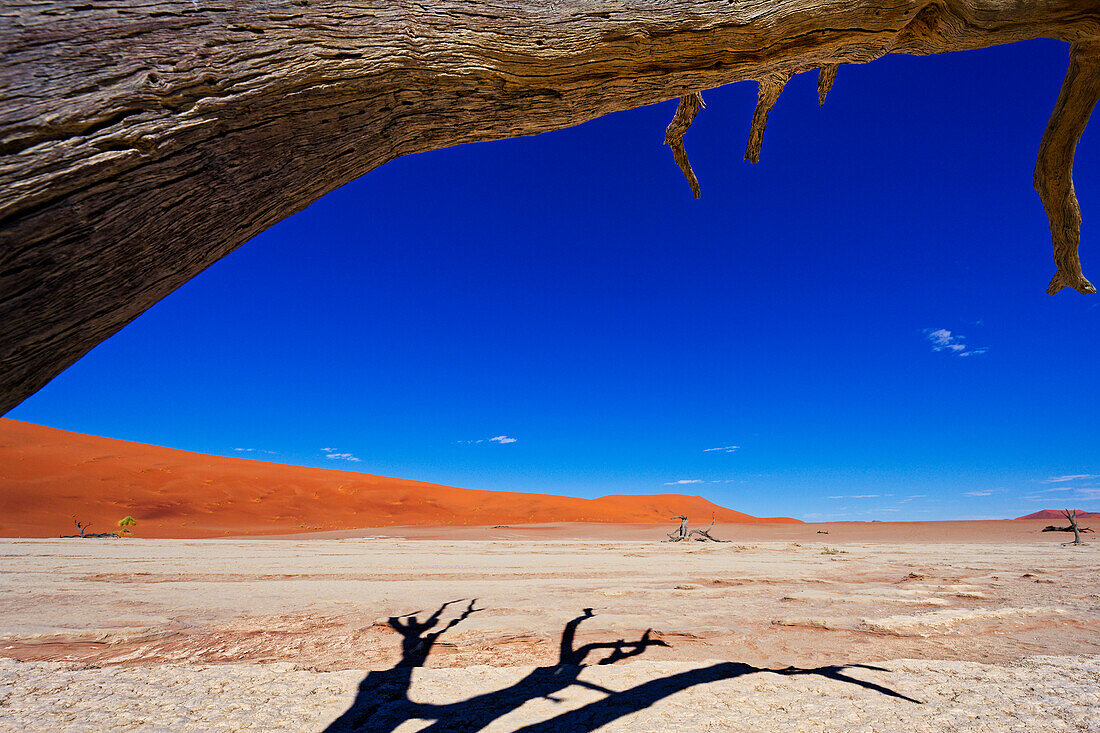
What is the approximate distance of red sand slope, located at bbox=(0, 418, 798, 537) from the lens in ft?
75.4

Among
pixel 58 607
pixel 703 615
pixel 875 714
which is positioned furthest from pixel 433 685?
pixel 58 607

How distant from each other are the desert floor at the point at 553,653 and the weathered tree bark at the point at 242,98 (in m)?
2.50

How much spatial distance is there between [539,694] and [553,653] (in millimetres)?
741

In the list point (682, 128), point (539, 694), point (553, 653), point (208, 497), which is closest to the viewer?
point (539, 694)

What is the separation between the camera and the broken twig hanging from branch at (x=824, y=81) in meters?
4.01

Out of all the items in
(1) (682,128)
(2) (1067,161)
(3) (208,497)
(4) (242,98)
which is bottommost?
(3) (208,497)

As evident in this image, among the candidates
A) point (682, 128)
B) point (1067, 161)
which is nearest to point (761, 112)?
point (682, 128)

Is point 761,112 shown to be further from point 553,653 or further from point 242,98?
point 553,653

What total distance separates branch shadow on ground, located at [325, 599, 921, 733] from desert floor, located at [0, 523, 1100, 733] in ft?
0.05

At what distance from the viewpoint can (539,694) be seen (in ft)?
9.83

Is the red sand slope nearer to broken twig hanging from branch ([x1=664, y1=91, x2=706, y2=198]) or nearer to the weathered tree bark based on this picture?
broken twig hanging from branch ([x1=664, y1=91, x2=706, y2=198])

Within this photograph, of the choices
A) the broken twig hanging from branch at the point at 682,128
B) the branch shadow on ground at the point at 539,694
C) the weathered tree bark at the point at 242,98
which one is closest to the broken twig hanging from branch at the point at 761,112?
the broken twig hanging from branch at the point at 682,128

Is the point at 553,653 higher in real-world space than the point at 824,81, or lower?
lower

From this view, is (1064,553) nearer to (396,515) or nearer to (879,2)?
(879,2)
